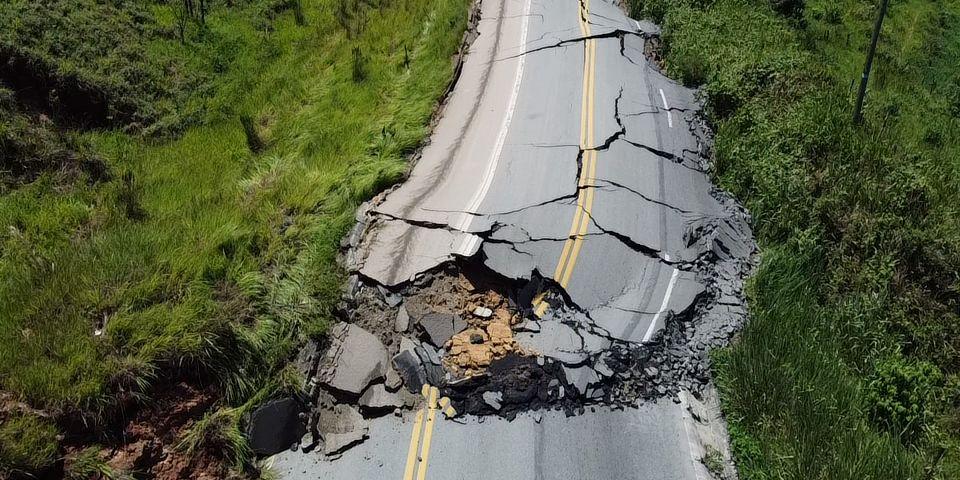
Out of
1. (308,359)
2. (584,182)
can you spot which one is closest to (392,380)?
(308,359)

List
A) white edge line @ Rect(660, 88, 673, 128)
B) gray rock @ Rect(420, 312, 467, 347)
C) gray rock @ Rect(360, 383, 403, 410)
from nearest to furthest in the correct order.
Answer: gray rock @ Rect(360, 383, 403, 410), gray rock @ Rect(420, 312, 467, 347), white edge line @ Rect(660, 88, 673, 128)

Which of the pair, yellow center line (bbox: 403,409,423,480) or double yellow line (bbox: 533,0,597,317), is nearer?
yellow center line (bbox: 403,409,423,480)

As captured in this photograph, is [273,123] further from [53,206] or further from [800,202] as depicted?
[800,202]

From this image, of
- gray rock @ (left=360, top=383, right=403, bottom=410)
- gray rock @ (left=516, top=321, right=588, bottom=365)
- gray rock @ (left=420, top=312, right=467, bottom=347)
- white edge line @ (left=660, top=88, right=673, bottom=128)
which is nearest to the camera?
gray rock @ (left=360, top=383, right=403, bottom=410)

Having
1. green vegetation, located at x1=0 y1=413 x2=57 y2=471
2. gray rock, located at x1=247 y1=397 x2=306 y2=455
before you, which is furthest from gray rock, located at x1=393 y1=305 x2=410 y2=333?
green vegetation, located at x1=0 y1=413 x2=57 y2=471

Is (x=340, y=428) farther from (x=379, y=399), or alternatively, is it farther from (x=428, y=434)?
(x=428, y=434)

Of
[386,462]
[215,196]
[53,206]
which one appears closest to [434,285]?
[386,462]

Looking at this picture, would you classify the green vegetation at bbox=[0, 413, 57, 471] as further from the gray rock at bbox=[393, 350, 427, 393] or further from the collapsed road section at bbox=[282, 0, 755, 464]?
the gray rock at bbox=[393, 350, 427, 393]
